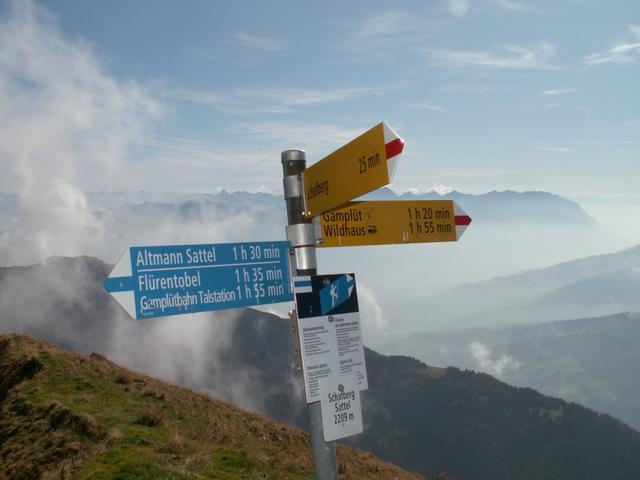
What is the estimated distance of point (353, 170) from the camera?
536 centimetres

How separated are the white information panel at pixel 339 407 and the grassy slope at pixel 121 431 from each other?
23.1 ft

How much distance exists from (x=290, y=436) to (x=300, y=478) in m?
6.55

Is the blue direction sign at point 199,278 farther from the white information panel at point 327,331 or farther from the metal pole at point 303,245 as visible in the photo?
the white information panel at point 327,331

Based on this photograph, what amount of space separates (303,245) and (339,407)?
A: 1.71 m

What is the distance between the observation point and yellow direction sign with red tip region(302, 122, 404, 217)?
16.3 feet

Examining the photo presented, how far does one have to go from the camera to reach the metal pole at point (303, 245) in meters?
5.56

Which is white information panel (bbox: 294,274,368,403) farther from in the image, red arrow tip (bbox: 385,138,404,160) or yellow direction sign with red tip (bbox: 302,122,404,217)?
red arrow tip (bbox: 385,138,404,160)

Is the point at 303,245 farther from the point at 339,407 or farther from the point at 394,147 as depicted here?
the point at 339,407

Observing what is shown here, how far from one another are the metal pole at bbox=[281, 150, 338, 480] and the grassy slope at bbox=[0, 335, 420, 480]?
6.98m

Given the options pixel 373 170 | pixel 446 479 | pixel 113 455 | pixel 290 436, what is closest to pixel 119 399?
pixel 290 436

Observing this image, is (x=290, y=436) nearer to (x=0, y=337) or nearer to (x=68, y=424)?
(x=68, y=424)

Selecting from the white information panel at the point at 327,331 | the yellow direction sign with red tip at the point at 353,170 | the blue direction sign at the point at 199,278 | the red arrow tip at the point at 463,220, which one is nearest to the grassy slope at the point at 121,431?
the blue direction sign at the point at 199,278

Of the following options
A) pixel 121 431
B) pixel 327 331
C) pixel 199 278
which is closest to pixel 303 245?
pixel 327 331

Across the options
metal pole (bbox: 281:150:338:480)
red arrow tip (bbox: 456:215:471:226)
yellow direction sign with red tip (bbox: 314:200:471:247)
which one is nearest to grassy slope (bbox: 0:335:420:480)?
metal pole (bbox: 281:150:338:480)
